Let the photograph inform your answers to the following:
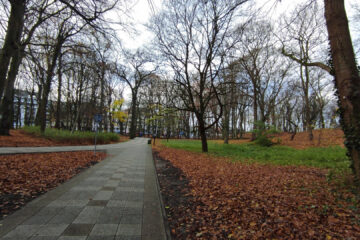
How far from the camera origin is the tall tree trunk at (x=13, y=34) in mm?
4117

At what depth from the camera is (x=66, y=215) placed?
10.2ft

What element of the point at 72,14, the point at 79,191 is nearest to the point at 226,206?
the point at 79,191

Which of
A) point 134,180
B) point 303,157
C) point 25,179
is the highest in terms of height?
point 303,157

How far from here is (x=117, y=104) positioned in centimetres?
3475

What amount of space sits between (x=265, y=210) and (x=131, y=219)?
2449mm

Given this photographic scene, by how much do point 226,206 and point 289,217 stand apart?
1072 millimetres

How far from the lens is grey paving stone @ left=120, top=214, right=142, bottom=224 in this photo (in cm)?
297

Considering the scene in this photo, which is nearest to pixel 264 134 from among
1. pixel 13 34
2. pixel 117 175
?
pixel 117 175

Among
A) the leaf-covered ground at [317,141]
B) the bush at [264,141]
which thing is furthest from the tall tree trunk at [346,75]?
the leaf-covered ground at [317,141]

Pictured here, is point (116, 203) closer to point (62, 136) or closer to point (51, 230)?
point (51, 230)

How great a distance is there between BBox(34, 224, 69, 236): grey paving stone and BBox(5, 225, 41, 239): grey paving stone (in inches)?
3.0

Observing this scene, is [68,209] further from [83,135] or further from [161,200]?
[83,135]

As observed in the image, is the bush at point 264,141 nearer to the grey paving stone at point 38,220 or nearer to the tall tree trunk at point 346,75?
the tall tree trunk at point 346,75

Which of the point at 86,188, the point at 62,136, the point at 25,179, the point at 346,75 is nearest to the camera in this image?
the point at 346,75
